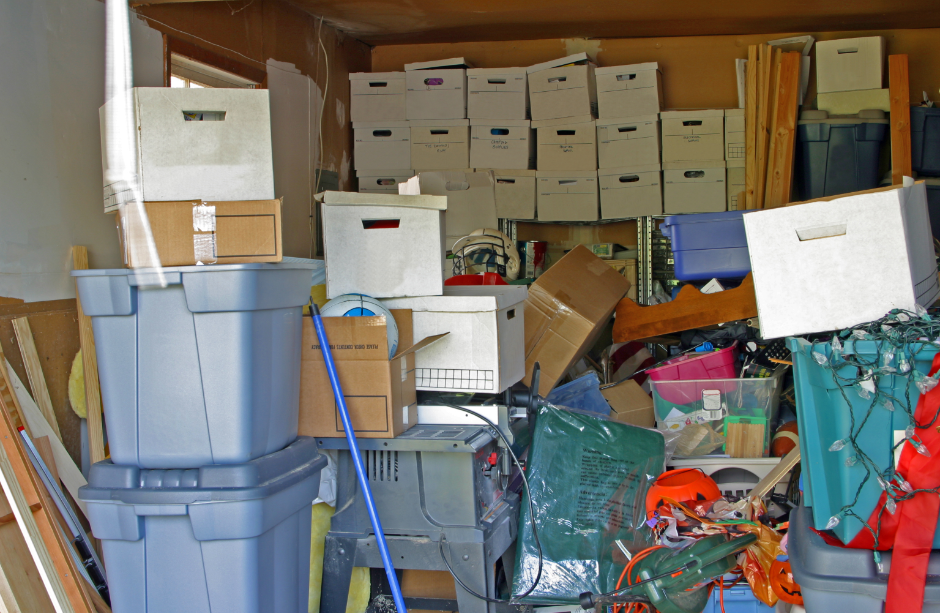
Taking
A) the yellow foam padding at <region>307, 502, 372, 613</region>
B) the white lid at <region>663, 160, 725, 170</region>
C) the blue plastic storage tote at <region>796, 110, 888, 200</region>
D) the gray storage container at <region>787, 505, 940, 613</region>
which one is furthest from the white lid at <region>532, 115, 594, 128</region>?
the gray storage container at <region>787, 505, 940, 613</region>

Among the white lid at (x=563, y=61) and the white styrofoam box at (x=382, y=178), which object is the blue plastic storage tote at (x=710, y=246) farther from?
the white styrofoam box at (x=382, y=178)

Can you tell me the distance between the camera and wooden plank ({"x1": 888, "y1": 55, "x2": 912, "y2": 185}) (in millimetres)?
3588

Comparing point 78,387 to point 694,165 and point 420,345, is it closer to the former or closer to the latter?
point 420,345

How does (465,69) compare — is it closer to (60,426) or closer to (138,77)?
(138,77)

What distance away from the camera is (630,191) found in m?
3.84

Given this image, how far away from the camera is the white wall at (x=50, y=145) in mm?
1838

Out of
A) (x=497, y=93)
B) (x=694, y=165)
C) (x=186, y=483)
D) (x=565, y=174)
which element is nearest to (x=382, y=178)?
(x=497, y=93)

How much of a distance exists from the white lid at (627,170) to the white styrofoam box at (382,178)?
1052mm

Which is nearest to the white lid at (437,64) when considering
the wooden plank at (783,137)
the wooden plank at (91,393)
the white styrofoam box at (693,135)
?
the white styrofoam box at (693,135)

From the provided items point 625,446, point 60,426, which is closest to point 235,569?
point 60,426

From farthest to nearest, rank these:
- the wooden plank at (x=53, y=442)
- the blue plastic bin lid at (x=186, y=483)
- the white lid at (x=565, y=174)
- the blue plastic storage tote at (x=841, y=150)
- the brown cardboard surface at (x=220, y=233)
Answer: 1. the white lid at (x=565, y=174)
2. the blue plastic storage tote at (x=841, y=150)
3. the wooden plank at (x=53, y=442)
4. the brown cardboard surface at (x=220, y=233)
5. the blue plastic bin lid at (x=186, y=483)

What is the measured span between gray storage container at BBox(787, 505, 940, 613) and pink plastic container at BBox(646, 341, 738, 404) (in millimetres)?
1342

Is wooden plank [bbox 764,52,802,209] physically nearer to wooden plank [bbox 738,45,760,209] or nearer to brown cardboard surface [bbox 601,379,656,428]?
wooden plank [bbox 738,45,760,209]

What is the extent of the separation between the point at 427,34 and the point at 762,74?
6.20 feet
